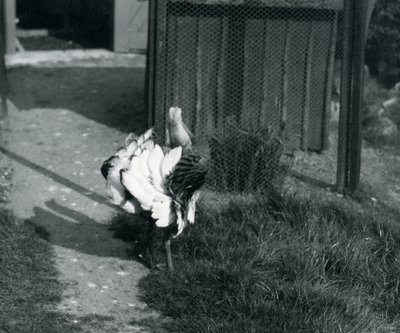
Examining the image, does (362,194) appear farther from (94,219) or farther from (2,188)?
(2,188)

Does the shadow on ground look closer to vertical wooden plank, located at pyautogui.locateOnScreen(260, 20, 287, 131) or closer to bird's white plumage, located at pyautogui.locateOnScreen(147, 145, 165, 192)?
vertical wooden plank, located at pyautogui.locateOnScreen(260, 20, 287, 131)

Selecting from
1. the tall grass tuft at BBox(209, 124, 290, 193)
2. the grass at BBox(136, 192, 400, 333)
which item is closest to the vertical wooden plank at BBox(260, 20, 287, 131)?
the tall grass tuft at BBox(209, 124, 290, 193)

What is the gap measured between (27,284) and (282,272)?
5.42 ft

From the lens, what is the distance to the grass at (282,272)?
5.56 metres

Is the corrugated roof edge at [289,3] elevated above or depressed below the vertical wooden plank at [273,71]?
above

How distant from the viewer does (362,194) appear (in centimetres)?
809

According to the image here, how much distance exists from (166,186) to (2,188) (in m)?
2.51

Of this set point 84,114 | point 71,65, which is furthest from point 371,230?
point 71,65

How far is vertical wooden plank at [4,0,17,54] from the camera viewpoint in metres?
13.2

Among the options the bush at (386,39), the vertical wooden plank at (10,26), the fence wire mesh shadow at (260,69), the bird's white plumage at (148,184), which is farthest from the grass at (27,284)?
the vertical wooden plank at (10,26)

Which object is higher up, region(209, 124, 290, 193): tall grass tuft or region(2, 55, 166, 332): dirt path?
region(209, 124, 290, 193): tall grass tuft

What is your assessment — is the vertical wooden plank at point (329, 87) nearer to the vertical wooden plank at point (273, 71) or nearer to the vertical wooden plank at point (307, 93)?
the vertical wooden plank at point (307, 93)

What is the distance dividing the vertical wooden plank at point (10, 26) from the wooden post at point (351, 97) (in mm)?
6636

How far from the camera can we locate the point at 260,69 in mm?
9016
